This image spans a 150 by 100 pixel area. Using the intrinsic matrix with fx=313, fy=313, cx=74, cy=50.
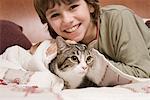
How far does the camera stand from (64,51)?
37.0 inches

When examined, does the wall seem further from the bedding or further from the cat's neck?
the cat's neck

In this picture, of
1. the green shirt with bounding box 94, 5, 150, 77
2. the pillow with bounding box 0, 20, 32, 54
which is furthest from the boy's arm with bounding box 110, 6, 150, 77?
the pillow with bounding box 0, 20, 32, 54

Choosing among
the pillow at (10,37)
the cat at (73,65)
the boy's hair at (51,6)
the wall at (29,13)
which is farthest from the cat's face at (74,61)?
the wall at (29,13)

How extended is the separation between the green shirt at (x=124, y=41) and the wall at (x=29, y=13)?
0.73m

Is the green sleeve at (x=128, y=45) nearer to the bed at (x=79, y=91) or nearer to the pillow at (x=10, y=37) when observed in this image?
the bed at (x=79, y=91)

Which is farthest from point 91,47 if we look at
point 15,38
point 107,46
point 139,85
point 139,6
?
point 139,6

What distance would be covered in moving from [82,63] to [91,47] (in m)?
0.14

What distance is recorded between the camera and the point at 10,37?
1.28m

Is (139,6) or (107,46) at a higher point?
(107,46)

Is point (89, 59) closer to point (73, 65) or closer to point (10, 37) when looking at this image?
point (73, 65)

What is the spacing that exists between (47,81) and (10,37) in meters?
0.45

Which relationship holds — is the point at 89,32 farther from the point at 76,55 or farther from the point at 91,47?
the point at 76,55

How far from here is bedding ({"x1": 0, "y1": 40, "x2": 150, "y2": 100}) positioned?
2.50 feet

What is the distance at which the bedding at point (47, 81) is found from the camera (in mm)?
761
